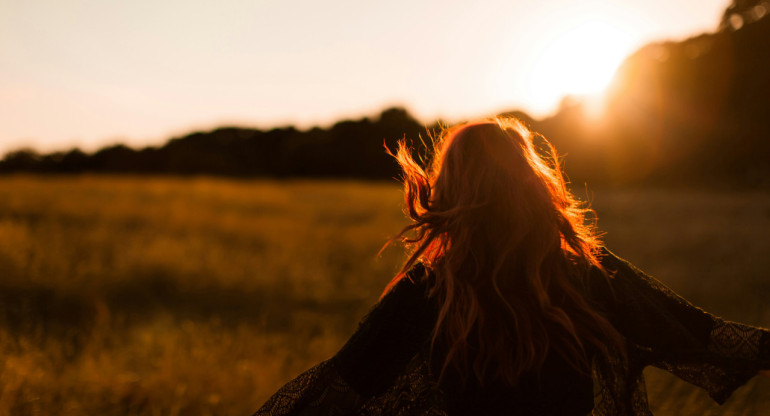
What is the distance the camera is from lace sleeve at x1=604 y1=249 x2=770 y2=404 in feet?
5.57

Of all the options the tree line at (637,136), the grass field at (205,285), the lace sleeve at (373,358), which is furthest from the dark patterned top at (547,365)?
the tree line at (637,136)

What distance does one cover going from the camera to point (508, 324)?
5.23 ft

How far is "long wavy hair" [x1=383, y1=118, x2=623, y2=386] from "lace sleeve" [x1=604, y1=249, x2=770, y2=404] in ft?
0.35

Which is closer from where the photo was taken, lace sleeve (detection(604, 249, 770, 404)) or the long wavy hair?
the long wavy hair

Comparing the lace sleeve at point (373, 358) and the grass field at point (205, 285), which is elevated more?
the lace sleeve at point (373, 358)

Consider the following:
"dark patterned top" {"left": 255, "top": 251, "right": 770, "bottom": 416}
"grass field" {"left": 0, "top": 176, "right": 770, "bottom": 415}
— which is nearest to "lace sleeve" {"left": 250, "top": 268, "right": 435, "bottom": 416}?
"dark patterned top" {"left": 255, "top": 251, "right": 770, "bottom": 416}

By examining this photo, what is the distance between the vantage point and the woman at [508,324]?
158cm

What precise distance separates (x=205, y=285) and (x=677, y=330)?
688 cm

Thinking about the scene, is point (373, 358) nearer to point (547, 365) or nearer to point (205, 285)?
point (547, 365)

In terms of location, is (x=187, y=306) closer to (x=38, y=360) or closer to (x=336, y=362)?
(x=38, y=360)

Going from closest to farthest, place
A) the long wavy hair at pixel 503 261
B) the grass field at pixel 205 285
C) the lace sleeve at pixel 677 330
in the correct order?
the long wavy hair at pixel 503 261 → the lace sleeve at pixel 677 330 → the grass field at pixel 205 285

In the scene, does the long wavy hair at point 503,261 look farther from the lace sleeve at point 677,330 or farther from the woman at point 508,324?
the lace sleeve at point 677,330

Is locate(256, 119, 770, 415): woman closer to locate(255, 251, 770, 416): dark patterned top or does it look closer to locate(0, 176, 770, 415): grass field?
locate(255, 251, 770, 416): dark patterned top

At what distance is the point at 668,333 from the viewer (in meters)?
1.69
